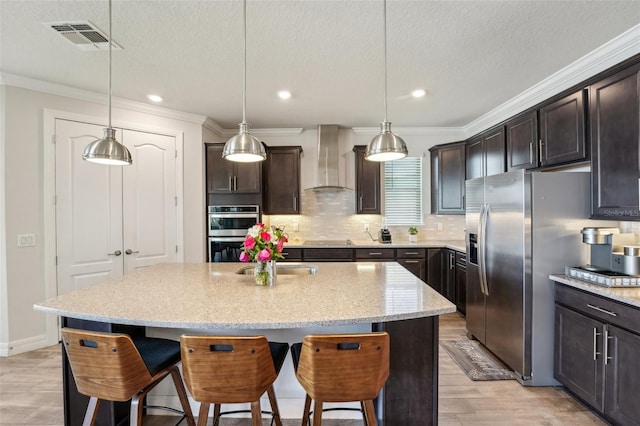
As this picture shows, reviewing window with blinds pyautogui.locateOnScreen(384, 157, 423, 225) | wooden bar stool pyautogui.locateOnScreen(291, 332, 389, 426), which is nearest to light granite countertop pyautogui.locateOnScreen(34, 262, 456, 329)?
wooden bar stool pyautogui.locateOnScreen(291, 332, 389, 426)

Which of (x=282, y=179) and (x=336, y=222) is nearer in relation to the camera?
(x=282, y=179)

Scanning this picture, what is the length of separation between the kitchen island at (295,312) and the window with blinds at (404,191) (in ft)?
9.74

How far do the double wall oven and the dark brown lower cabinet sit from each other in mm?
3505

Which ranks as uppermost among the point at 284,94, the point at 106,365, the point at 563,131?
the point at 284,94

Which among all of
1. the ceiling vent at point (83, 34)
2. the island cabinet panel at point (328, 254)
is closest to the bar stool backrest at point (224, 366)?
the ceiling vent at point (83, 34)

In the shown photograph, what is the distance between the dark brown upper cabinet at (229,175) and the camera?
4496 millimetres

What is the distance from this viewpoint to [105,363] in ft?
4.61

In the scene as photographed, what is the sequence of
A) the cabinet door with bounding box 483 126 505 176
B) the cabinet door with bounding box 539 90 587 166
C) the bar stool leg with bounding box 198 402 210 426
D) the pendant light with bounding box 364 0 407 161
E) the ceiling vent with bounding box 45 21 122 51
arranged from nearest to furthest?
the bar stool leg with bounding box 198 402 210 426
the pendant light with bounding box 364 0 407 161
the ceiling vent with bounding box 45 21 122 51
the cabinet door with bounding box 539 90 587 166
the cabinet door with bounding box 483 126 505 176

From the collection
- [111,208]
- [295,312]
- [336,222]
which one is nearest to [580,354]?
[295,312]

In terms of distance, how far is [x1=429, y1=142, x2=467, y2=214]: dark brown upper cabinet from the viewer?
15.0 ft

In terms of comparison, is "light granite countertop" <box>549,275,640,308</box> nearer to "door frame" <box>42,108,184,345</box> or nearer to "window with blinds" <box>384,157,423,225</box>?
"window with blinds" <box>384,157,423,225</box>

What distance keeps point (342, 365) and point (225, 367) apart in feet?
1.58

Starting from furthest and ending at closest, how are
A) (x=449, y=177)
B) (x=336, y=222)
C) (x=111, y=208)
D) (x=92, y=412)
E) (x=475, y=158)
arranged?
(x=336, y=222) → (x=449, y=177) → (x=475, y=158) → (x=111, y=208) → (x=92, y=412)

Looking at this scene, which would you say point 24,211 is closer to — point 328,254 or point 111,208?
point 111,208
